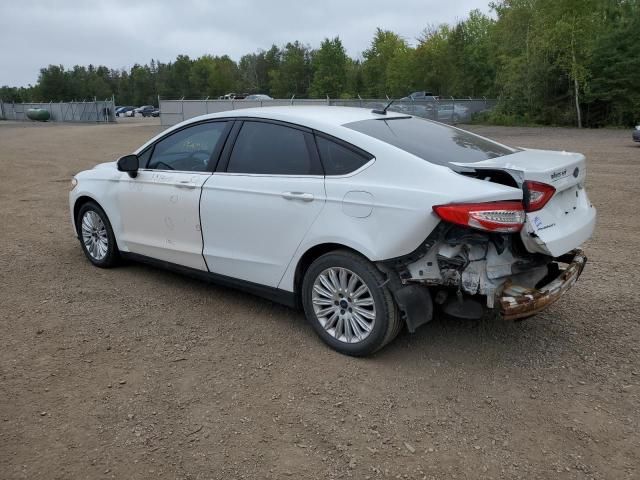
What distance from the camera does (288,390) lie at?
352 centimetres

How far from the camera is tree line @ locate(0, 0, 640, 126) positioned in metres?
27.9

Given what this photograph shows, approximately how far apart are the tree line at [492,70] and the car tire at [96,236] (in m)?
28.0

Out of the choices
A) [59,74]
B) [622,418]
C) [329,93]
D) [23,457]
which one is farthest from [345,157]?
[59,74]

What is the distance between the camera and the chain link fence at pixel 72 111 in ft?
148

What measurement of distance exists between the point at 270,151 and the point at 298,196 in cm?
54

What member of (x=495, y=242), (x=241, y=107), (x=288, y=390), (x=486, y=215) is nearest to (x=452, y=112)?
(x=241, y=107)

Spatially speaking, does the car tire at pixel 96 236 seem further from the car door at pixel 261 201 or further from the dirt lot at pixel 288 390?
the car door at pixel 261 201

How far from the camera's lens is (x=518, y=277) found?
3.69 meters

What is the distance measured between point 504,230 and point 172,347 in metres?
2.42

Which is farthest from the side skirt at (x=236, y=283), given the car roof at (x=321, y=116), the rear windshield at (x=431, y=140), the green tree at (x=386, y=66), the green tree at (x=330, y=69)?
the green tree at (x=330, y=69)

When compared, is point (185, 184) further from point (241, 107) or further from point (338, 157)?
point (241, 107)

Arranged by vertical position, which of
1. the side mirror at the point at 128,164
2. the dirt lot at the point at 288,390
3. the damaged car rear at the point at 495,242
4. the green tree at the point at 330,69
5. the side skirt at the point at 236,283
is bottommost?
the dirt lot at the point at 288,390

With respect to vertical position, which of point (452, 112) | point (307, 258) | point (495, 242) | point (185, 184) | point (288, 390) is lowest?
point (288, 390)

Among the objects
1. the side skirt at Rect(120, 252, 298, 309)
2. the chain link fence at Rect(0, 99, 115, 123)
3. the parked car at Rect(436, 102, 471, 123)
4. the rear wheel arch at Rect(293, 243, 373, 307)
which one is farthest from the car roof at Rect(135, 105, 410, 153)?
the chain link fence at Rect(0, 99, 115, 123)
